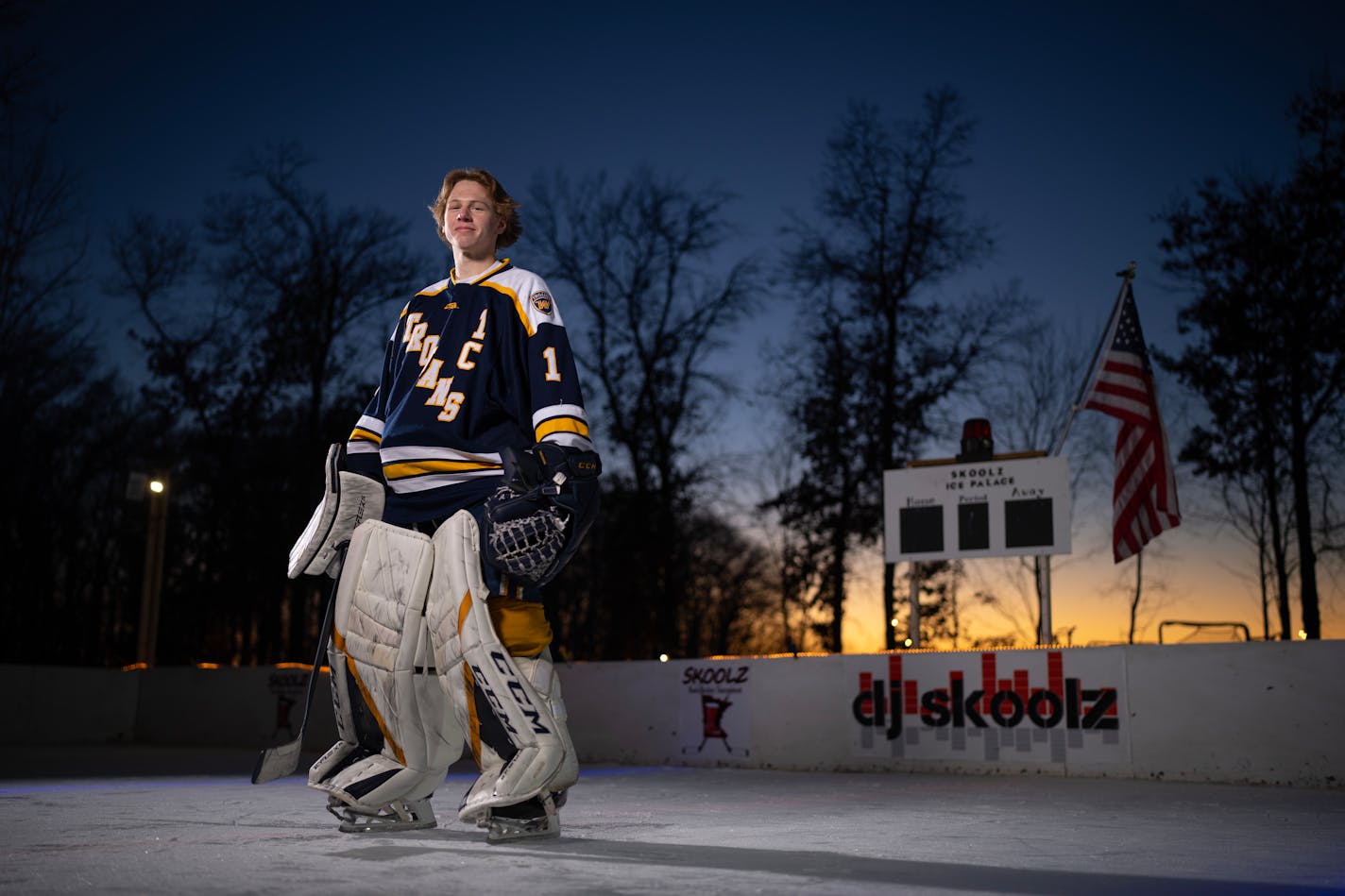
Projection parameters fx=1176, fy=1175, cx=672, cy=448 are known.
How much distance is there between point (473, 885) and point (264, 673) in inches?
478

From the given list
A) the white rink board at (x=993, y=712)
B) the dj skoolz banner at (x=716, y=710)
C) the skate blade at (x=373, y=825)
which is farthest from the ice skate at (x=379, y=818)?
the dj skoolz banner at (x=716, y=710)

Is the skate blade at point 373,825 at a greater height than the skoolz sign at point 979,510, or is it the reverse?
the skoolz sign at point 979,510

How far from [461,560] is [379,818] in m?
0.98

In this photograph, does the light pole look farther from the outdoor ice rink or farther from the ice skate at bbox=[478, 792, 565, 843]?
the ice skate at bbox=[478, 792, 565, 843]

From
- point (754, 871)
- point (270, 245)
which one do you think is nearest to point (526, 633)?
point (754, 871)

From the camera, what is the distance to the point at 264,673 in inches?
554

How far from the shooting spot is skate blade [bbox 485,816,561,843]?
12.3 feet

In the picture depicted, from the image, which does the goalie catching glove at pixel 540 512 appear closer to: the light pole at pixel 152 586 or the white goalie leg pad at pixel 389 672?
the white goalie leg pad at pixel 389 672

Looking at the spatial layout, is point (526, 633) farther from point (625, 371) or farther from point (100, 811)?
point (625, 371)

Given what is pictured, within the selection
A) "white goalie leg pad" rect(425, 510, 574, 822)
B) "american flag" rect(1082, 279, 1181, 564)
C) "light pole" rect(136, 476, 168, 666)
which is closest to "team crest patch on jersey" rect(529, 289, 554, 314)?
"white goalie leg pad" rect(425, 510, 574, 822)

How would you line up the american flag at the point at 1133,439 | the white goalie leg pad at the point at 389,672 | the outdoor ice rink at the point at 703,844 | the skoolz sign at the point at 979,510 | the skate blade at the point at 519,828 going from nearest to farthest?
the outdoor ice rink at the point at 703,844
the skate blade at the point at 519,828
the white goalie leg pad at the point at 389,672
the skoolz sign at the point at 979,510
the american flag at the point at 1133,439

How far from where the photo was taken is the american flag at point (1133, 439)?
35.9 ft

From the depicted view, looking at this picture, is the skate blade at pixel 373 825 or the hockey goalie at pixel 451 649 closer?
the hockey goalie at pixel 451 649

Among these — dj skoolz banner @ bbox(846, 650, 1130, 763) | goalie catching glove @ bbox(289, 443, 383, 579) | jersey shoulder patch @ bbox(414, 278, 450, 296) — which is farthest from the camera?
dj skoolz banner @ bbox(846, 650, 1130, 763)
